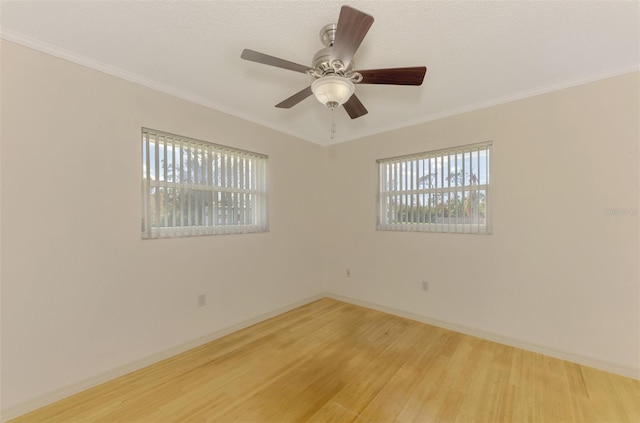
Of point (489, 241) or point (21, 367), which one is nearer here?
point (21, 367)

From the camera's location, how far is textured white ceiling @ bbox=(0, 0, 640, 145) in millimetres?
1557

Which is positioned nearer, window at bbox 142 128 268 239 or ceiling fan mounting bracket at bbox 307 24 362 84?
ceiling fan mounting bracket at bbox 307 24 362 84

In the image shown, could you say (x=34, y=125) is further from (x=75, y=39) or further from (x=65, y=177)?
(x=75, y=39)

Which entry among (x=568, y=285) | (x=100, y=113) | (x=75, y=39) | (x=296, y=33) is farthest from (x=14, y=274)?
(x=568, y=285)

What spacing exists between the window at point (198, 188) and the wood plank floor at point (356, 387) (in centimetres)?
127

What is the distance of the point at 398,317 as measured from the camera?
11.1 feet

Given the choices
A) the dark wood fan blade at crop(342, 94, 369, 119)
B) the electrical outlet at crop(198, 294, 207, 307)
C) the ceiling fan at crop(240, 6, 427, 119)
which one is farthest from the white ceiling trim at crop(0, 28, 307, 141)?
the electrical outlet at crop(198, 294, 207, 307)

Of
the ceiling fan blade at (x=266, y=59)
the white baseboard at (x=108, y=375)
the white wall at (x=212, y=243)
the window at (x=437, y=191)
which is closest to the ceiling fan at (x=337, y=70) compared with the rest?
the ceiling fan blade at (x=266, y=59)

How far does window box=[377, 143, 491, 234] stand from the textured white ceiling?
2.46 feet

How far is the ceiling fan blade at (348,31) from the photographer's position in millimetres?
1211

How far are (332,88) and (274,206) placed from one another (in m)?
2.09

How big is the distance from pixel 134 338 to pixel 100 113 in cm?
195

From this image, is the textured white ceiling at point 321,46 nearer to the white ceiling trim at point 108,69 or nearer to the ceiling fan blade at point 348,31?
the white ceiling trim at point 108,69

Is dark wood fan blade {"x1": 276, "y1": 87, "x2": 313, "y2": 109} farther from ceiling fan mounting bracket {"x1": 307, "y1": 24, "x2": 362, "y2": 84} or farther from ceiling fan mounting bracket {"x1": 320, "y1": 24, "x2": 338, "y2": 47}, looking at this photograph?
ceiling fan mounting bracket {"x1": 320, "y1": 24, "x2": 338, "y2": 47}
